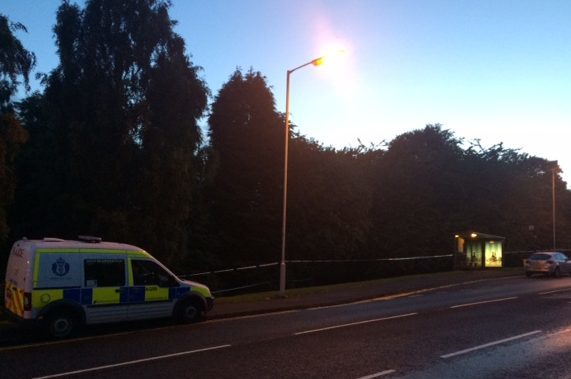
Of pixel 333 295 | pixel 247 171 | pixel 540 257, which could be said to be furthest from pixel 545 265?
pixel 247 171

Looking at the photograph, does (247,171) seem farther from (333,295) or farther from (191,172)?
(333,295)

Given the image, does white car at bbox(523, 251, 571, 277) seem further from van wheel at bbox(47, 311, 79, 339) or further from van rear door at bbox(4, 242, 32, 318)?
van rear door at bbox(4, 242, 32, 318)

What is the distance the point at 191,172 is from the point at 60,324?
17.3 meters

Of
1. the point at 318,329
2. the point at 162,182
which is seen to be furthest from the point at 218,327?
the point at 162,182

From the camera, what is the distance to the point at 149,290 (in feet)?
46.7

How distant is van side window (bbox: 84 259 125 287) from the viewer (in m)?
13.3

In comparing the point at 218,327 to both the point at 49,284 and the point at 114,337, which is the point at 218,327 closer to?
the point at 114,337

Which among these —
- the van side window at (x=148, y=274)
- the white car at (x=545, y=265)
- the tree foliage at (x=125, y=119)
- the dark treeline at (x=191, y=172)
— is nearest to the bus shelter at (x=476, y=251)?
the white car at (x=545, y=265)

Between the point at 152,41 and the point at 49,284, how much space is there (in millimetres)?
18288

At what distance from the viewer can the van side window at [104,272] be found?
1328 cm

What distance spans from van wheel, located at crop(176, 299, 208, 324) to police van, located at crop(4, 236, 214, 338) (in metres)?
0.02

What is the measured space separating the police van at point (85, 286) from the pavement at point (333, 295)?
6.78ft

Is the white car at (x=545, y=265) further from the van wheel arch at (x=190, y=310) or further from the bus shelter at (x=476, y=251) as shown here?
the van wheel arch at (x=190, y=310)

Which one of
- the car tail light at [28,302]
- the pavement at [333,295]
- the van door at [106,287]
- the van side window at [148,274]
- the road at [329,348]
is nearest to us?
the road at [329,348]
